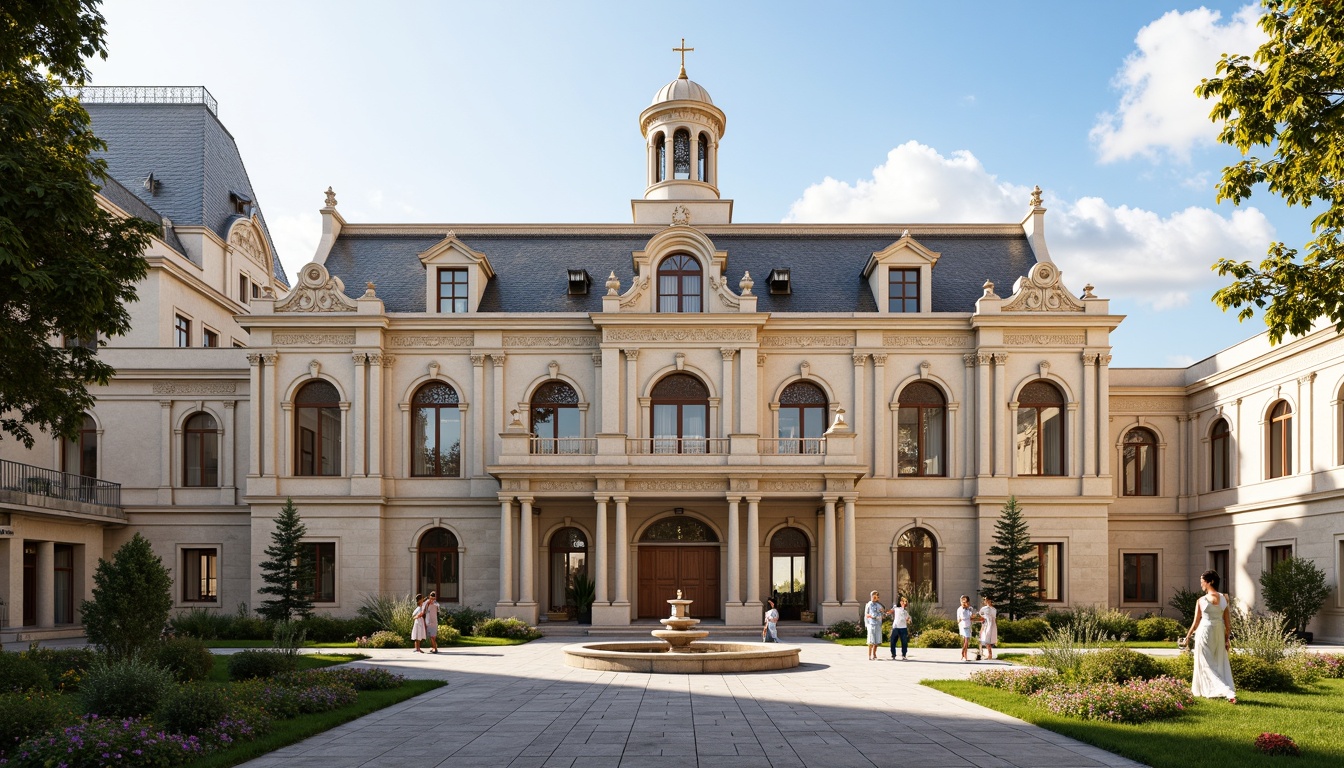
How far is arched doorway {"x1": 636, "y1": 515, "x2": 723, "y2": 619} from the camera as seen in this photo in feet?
127

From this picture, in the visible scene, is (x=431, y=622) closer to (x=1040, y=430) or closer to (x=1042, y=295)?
(x=1040, y=430)

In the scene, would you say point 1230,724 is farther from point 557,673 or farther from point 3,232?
point 3,232

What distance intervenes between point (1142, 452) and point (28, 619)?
4133 centimetres

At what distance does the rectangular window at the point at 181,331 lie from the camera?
146ft

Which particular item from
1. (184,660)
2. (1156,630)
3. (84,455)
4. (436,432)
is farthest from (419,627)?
(1156,630)

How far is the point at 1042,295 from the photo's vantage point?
127 ft

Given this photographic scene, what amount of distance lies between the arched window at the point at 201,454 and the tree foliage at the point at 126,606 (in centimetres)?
2155

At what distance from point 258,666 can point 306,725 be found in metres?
5.48

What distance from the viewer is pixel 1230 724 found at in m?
15.2

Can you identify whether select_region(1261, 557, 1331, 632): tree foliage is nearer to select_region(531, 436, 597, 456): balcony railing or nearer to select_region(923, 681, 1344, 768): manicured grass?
select_region(923, 681, 1344, 768): manicured grass

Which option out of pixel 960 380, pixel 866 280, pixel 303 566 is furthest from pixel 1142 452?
pixel 303 566

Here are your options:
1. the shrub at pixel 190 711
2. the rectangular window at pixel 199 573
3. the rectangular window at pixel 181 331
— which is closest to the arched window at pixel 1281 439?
the shrub at pixel 190 711

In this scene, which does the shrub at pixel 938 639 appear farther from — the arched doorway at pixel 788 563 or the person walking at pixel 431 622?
the person walking at pixel 431 622

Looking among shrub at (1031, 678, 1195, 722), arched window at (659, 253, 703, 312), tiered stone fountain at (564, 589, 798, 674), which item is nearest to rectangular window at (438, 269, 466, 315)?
arched window at (659, 253, 703, 312)
